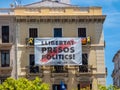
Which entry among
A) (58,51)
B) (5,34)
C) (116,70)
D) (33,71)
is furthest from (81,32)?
(116,70)

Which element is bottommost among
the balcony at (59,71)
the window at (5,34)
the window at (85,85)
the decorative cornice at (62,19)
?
the window at (85,85)

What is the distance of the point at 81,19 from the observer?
7512 cm

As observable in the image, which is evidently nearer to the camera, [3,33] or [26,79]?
[26,79]

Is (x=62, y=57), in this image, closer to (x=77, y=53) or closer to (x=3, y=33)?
(x=77, y=53)

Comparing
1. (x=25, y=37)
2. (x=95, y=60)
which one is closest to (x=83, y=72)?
(x=95, y=60)

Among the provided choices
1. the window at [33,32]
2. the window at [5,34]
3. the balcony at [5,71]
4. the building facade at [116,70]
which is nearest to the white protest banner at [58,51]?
the window at [33,32]

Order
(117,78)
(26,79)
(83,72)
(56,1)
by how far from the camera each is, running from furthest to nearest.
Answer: (117,78)
(56,1)
(83,72)
(26,79)

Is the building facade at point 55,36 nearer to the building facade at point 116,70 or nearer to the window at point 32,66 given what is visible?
the window at point 32,66

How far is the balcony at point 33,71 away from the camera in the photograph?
7331 centimetres

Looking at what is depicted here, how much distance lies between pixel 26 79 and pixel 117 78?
144 feet

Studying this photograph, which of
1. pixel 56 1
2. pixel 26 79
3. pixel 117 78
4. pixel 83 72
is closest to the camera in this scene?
pixel 26 79

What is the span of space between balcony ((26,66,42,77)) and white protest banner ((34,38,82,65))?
0.67m

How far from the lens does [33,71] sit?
73.8 metres

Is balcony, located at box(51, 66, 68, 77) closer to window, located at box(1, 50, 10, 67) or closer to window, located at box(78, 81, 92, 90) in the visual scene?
window, located at box(78, 81, 92, 90)
